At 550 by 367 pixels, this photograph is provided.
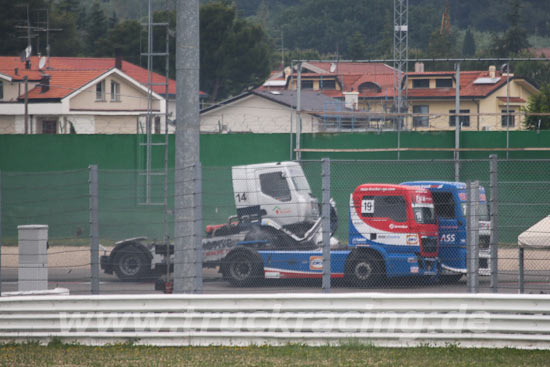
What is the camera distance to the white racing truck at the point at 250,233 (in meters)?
13.6

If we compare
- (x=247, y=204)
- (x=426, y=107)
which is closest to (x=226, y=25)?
(x=426, y=107)

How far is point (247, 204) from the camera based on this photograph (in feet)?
46.5

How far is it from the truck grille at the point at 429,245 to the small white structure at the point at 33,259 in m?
5.99

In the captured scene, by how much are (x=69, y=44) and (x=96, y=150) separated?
48759 mm

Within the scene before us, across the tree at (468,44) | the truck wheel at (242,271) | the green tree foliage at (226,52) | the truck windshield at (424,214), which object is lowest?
the truck wheel at (242,271)

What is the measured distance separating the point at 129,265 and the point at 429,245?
5.25 metres

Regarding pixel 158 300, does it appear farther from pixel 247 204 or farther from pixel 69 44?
pixel 69 44

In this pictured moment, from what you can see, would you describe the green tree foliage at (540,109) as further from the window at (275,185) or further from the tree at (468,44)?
the tree at (468,44)

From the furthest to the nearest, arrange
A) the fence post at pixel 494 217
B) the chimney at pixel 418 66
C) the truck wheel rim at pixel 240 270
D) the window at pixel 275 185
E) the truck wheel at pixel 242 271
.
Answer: the chimney at pixel 418 66 < the window at pixel 275 185 < the truck wheel rim at pixel 240 270 < the truck wheel at pixel 242 271 < the fence post at pixel 494 217

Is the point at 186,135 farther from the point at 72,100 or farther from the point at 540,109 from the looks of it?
the point at 72,100

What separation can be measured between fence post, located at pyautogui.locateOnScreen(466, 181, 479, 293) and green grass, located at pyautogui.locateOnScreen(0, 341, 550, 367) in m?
1.71

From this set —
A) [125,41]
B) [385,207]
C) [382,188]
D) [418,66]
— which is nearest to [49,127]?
[125,41]

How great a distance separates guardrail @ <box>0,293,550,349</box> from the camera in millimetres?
Answer: 7938

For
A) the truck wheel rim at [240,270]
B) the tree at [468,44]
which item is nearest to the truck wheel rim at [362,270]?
the truck wheel rim at [240,270]
